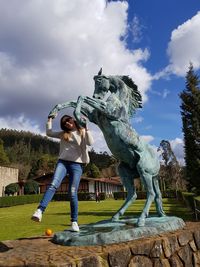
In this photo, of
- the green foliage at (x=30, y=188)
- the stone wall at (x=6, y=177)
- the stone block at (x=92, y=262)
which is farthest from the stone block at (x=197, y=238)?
the green foliage at (x=30, y=188)

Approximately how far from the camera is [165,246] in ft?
13.4

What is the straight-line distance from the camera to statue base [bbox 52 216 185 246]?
13.1 ft

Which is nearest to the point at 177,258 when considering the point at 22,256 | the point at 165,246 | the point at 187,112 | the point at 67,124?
the point at 165,246

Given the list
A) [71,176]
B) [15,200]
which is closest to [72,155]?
[71,176]

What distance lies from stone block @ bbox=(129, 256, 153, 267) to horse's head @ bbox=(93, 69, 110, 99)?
2.35 m

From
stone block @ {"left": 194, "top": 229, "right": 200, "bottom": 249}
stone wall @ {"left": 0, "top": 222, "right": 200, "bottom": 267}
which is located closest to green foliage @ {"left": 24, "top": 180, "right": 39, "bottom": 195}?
stone wall @ {"left": 0, "top": 222, "right": 200, "bottom": 267}

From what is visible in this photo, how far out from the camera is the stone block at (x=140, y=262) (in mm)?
3765

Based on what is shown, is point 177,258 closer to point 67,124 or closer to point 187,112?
point 67,124

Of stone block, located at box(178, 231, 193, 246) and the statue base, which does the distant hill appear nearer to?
the statue base

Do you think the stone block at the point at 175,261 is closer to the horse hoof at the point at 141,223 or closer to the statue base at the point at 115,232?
the statue base at the point at 115,232

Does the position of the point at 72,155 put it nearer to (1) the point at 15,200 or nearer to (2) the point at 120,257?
(2) the point at 120,257

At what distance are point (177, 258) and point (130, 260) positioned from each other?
75cm

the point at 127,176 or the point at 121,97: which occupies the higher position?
the point at 121,97

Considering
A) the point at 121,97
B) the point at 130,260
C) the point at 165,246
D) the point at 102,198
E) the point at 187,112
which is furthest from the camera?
the point at 102,198
